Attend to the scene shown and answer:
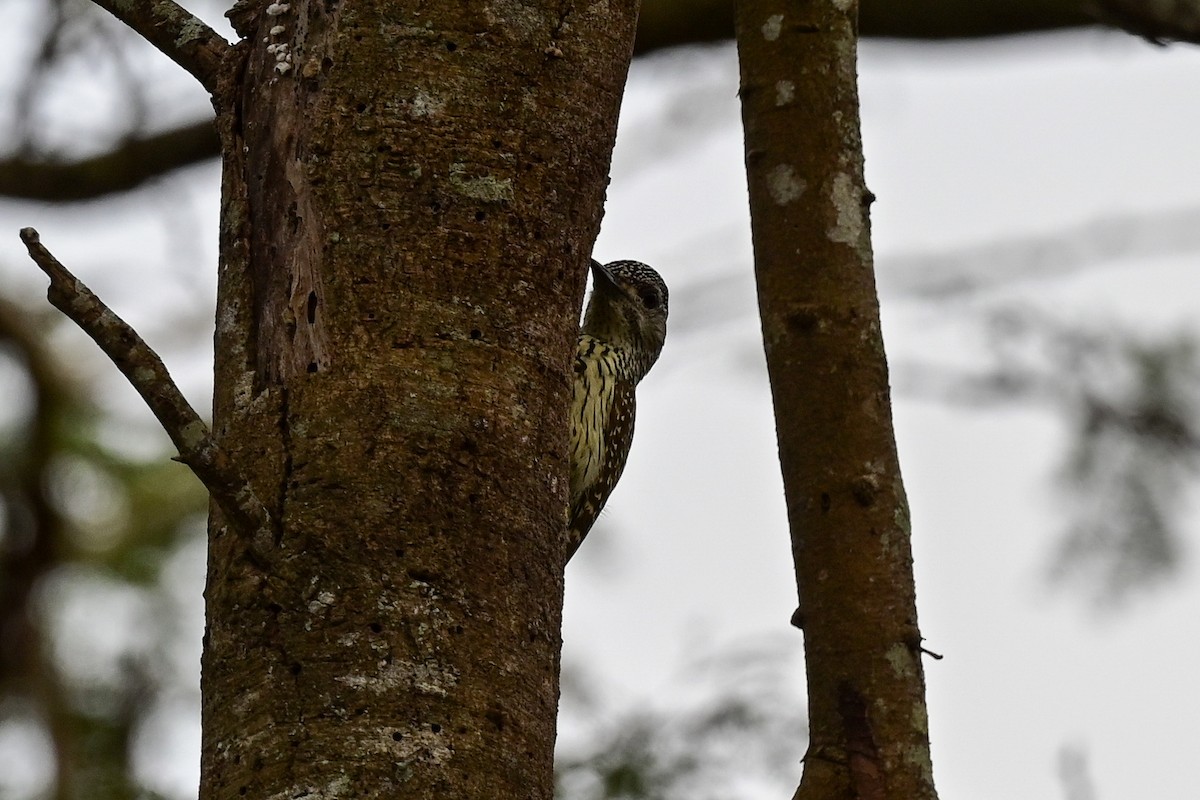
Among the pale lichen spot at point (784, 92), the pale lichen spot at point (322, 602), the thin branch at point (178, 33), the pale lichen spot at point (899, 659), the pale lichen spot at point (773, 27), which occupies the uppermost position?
the pale lichen spot at point (773, 27)

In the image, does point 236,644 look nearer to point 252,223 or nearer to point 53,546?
point 252,223

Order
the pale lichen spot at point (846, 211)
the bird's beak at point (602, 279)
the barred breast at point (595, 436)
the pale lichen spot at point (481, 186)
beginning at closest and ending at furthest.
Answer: the pale lichen spot at point (481, 186), the pale lichen spot at point (846, 211), the barred breast at point (595, 436), the bird's beak at point (602, 279)

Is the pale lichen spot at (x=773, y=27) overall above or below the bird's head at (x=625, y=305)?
below

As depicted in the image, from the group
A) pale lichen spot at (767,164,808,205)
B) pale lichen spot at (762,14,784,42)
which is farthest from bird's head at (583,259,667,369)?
pale lichen spot at (767,164,808,205)

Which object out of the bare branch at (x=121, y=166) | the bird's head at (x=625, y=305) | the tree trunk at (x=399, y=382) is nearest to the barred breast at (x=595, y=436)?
the bird's head at (x=625, y=305)

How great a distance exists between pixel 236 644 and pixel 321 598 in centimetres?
14

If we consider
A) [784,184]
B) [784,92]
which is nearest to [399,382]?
[784,184]

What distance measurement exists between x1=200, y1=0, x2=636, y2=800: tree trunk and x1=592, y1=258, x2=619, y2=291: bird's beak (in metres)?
3.11

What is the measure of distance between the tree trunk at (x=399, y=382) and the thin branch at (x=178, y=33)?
0.05 meters

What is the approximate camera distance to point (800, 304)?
311cm

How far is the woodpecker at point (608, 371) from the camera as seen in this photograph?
4.94m

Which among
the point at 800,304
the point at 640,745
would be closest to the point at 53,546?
the point at 640,745

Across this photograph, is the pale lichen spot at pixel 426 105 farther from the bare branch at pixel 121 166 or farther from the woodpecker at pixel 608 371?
the bare branch at pixel 121 166

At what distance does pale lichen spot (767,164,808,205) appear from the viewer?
10.5 ft
